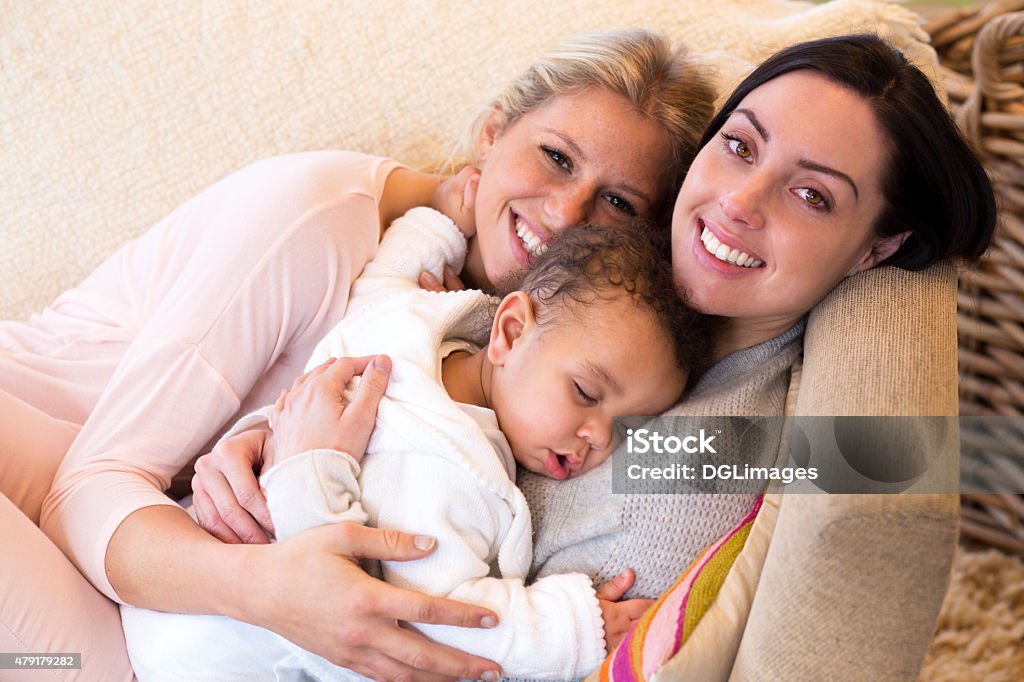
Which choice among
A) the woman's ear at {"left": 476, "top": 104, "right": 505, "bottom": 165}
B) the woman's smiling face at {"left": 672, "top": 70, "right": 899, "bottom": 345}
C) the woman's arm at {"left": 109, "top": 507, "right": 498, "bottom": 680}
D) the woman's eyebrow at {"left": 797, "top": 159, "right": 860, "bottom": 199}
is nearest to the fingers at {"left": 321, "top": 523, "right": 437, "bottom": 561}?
the woman's arm at {"left": 109, "top": 507, "right": 498, "bottom": 680}

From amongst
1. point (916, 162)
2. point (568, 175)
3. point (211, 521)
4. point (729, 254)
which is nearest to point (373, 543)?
point (211, 521)

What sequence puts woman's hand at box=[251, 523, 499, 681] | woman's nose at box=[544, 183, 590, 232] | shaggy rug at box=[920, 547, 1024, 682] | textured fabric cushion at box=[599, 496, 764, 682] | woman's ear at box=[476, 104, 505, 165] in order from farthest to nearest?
shaggy rug at box=[920, 547, 1024, 682] < woman's ear at box=[476, 104, 505, 165] < woman's nose at box=[544, 183, 590, 232] < woman's hand at box=[251, 523, 499, 681] < textured fabric cushion at box=[599, 496, 764, 682]

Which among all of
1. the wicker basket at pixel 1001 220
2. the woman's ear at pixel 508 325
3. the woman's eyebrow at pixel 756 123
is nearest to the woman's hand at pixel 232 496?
the woman's ear at pixel 508 325

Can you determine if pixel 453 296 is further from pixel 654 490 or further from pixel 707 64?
pixel 707 64

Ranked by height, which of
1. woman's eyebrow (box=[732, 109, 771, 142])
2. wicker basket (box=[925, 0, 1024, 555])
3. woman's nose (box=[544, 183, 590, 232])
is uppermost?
woman's eyebrow (box=[732, 109, 771, 142])

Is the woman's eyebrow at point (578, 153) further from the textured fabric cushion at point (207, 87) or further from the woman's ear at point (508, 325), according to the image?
the textured fabric cushion at point (207, 87)

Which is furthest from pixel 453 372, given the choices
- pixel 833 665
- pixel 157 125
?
pixel 157 125

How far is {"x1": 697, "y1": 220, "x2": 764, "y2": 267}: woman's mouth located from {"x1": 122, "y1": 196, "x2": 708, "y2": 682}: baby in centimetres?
7

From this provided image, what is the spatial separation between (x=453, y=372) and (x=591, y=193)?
1.25 ft

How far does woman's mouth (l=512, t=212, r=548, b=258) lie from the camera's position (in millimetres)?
1497

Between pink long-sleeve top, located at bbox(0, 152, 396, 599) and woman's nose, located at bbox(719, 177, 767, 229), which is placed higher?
woman's nose, located at bbox(719, 177, 767, 229)

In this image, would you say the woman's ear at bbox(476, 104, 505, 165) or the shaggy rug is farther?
the shaggy rug

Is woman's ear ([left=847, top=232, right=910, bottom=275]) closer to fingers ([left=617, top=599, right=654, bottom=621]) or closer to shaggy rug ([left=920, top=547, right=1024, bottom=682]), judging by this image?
fingers ([left=617, top=599, right=654, bottom=621])

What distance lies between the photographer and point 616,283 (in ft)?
3.96
